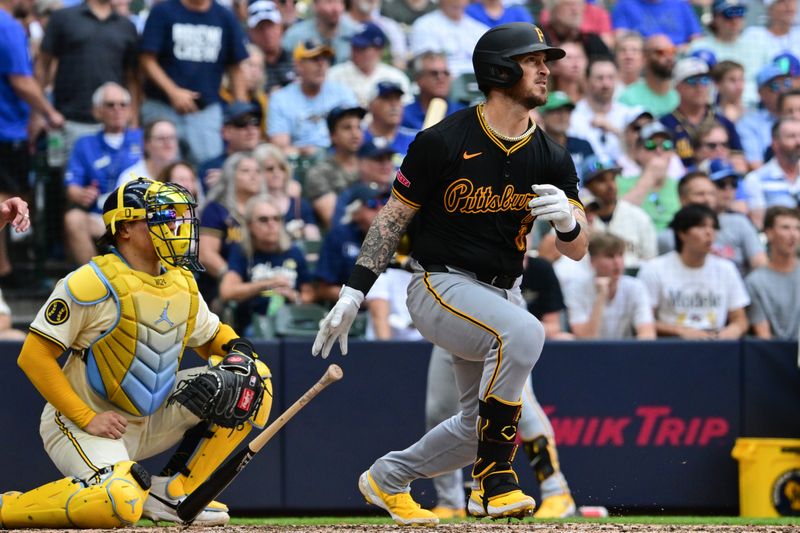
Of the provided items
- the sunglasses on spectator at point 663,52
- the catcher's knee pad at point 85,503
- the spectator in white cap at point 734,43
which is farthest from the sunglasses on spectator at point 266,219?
the spectator in white cap at point 734,43

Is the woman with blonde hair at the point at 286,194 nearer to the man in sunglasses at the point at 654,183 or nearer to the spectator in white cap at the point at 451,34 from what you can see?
the spectator in white cap at the point at 451,34

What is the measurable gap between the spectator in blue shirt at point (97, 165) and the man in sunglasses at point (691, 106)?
4248 mm

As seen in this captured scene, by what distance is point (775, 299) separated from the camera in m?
8.54

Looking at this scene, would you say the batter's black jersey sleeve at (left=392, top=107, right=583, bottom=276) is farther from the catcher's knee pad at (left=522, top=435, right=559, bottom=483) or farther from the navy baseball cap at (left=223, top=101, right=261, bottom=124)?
the navy baseball cap at (left=223, top=101, right=261, bottom=124)

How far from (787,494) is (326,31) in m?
5.22

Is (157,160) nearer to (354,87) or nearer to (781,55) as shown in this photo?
(354,87)

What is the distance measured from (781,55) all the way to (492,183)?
6722mm

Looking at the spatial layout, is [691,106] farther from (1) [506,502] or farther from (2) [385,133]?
(1) [506,502]

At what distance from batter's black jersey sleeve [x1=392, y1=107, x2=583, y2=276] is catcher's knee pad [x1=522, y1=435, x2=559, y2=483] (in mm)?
2155

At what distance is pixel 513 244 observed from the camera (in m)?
5.30

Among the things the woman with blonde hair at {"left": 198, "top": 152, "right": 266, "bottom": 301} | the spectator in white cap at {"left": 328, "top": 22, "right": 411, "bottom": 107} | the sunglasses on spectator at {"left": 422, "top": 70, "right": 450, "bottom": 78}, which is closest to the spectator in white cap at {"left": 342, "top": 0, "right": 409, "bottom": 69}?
the spectator in white cap at {"left": 328, "top": 22, "right": 411, "bottom": 107}

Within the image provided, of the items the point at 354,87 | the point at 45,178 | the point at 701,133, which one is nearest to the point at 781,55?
the point at 701,133

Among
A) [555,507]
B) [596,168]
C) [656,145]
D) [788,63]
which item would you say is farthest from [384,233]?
[788,63]

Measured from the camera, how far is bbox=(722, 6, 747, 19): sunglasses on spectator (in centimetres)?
1094
